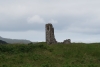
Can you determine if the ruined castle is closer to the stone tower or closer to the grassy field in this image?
the stone tower

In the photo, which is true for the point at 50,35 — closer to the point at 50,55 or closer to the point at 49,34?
the point at 49,34

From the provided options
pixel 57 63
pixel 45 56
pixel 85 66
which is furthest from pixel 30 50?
pixel 85 66

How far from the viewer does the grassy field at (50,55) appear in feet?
110

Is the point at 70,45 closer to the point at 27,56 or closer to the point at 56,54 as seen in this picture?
the point at 56,54

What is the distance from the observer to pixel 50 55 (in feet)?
122

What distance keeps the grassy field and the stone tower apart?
2.80 m

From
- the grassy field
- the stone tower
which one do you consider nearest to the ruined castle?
the stone tower

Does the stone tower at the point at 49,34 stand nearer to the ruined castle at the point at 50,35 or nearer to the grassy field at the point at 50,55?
the ruined castle at the point at 50,35

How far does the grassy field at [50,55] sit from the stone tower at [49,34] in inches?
110

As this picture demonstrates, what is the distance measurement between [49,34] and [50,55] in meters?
8.03

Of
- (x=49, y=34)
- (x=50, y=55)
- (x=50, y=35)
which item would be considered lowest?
(x=50, y=55)

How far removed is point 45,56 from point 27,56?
2.14 meters

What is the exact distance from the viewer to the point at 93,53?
127 feet

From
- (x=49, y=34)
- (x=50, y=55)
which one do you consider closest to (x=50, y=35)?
(x=49, y=34)
